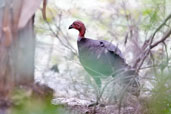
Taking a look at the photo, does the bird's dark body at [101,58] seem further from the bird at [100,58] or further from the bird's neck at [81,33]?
the bird's neck at [81,33]

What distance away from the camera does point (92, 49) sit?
2.17 metres

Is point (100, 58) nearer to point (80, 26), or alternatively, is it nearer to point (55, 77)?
point (80, 26)

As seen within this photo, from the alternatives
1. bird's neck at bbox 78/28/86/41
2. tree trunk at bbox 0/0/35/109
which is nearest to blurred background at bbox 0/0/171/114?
tree trunk at bbox 0/0/35/109

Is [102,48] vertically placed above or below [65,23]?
below

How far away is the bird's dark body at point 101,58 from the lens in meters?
2.08

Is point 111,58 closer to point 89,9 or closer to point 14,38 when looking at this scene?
point 14,38

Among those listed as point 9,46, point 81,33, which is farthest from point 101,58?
point 9,46

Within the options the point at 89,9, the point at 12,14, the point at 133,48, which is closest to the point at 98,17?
the point at 89,9

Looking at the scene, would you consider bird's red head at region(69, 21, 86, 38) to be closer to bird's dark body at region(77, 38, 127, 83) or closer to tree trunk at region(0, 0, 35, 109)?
bird's dark body at region(77, 38, 127, 83)

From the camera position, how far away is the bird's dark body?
2.08 meters

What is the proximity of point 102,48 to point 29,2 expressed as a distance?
1.99ft

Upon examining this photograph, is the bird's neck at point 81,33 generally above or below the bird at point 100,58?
above

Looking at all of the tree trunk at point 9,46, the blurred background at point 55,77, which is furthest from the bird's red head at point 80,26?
the tree trunk at point 9,46

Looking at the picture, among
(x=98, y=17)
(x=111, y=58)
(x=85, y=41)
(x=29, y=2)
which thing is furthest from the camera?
(x=98, y=17)
